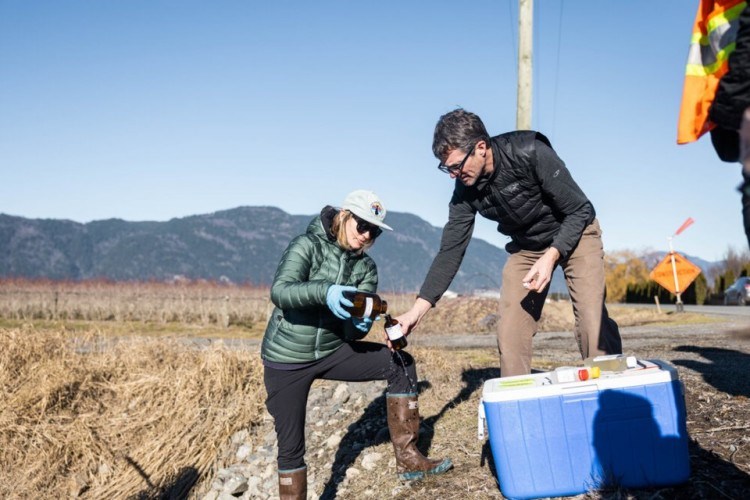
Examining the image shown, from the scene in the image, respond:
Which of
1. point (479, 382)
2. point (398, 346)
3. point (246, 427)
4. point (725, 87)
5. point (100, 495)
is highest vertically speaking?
point (725, 87)

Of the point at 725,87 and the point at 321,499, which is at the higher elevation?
the point at 725,87

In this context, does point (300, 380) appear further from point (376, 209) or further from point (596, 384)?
point (596, 384)

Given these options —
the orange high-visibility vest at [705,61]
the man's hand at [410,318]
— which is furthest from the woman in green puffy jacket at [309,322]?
the orange high-visibility vest at [705,61]

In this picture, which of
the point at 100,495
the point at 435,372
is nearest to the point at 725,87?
the point at 435,372

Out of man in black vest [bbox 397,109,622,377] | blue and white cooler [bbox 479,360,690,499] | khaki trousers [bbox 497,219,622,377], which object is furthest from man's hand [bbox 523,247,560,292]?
blue and white cooler [bbox 479,360,690,499]

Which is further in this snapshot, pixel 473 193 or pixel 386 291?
pixel 386 291

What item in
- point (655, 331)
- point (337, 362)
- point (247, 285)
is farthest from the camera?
point (247, 285)

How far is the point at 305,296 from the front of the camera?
3.89m

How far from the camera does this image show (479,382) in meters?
6.78

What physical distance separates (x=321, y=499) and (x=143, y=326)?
18.3 metres

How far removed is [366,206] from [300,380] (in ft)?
3.59

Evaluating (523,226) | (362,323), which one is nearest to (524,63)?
(523,226)

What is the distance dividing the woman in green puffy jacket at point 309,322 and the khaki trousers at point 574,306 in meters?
0.99

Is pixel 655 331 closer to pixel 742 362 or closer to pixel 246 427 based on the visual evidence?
pixel 742 362
